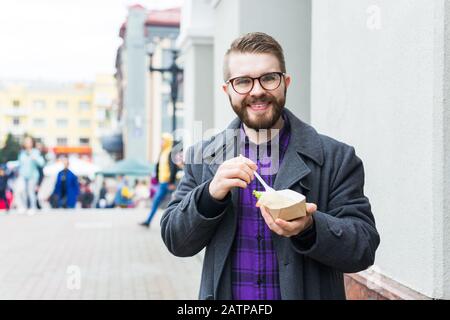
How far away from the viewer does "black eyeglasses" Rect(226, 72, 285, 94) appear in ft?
5.89

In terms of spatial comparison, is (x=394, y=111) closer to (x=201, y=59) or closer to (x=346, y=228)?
(x=346, y=228)

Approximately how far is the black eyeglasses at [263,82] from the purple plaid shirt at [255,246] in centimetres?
19

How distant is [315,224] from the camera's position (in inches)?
67.9

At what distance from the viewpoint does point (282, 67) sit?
6.01ft

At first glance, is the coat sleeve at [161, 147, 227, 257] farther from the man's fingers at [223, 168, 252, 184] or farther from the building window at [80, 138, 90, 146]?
the building window at [80, 138, 90, 146]

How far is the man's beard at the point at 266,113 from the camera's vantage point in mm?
1790

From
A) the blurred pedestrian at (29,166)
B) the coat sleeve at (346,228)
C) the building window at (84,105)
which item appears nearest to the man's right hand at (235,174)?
the coat sleeve at (346,228)

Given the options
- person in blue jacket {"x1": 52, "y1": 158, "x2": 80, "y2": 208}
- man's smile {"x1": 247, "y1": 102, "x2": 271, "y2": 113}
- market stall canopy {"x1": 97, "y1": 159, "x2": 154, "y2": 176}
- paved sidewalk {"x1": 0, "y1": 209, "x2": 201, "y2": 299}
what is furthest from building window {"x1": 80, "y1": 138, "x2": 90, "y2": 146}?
man's smile {"x1": 247, "y1": 102, "x2": 271, "y2": 113}

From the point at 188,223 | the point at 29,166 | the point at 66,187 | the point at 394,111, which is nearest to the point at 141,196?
the point at 66,187

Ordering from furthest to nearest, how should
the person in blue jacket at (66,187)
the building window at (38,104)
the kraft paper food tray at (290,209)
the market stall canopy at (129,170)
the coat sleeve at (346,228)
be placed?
1. the building window at (38,104)
2. the market stall canopy at (129,170)
3. the person in blue jacket at (66,187)
4. the coat sleeve at (346,228)
5. the kraft paper food tray at (290,209)

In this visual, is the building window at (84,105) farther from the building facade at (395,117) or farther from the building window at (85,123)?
the building facade at (395,117)

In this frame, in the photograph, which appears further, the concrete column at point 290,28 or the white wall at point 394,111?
the concrete column at point 290,28

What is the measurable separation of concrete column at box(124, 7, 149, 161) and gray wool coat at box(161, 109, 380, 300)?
148 ft

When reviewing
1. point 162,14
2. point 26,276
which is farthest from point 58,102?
point 26,276
